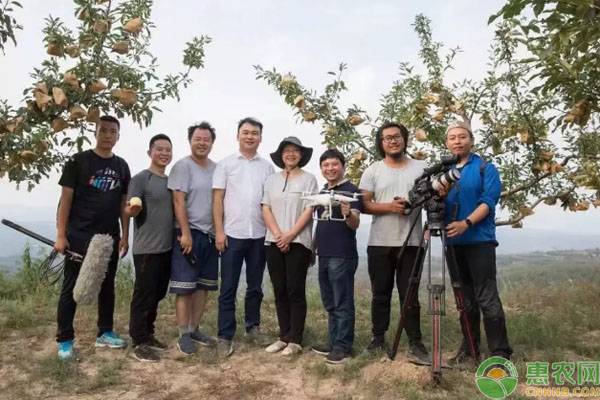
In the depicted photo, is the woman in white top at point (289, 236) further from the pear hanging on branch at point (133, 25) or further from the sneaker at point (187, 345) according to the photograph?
the pear hanging on branch at point (133, 25)

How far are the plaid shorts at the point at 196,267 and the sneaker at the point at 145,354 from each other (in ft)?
2.01

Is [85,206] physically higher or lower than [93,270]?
higher

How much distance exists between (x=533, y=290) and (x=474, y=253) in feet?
20.3

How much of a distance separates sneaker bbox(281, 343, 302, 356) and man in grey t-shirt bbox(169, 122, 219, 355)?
79 centimetres

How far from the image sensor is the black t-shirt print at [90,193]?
4648mm

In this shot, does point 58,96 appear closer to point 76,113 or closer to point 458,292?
point 76,113

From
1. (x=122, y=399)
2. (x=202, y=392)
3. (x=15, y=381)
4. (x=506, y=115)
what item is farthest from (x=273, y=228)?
(x=506, y=115)

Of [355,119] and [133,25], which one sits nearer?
[133,25]

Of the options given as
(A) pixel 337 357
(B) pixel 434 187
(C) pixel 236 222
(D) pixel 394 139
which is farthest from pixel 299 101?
(A) pixel 337 357

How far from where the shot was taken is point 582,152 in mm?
6008

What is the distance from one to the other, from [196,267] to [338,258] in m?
1.45

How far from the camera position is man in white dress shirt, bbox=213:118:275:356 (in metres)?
4.91

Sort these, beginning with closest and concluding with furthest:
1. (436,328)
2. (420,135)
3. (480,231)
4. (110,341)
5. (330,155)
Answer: (436,328), (480,231), (330,155), (110,341), (420,135)

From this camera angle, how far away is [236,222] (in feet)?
16.1
